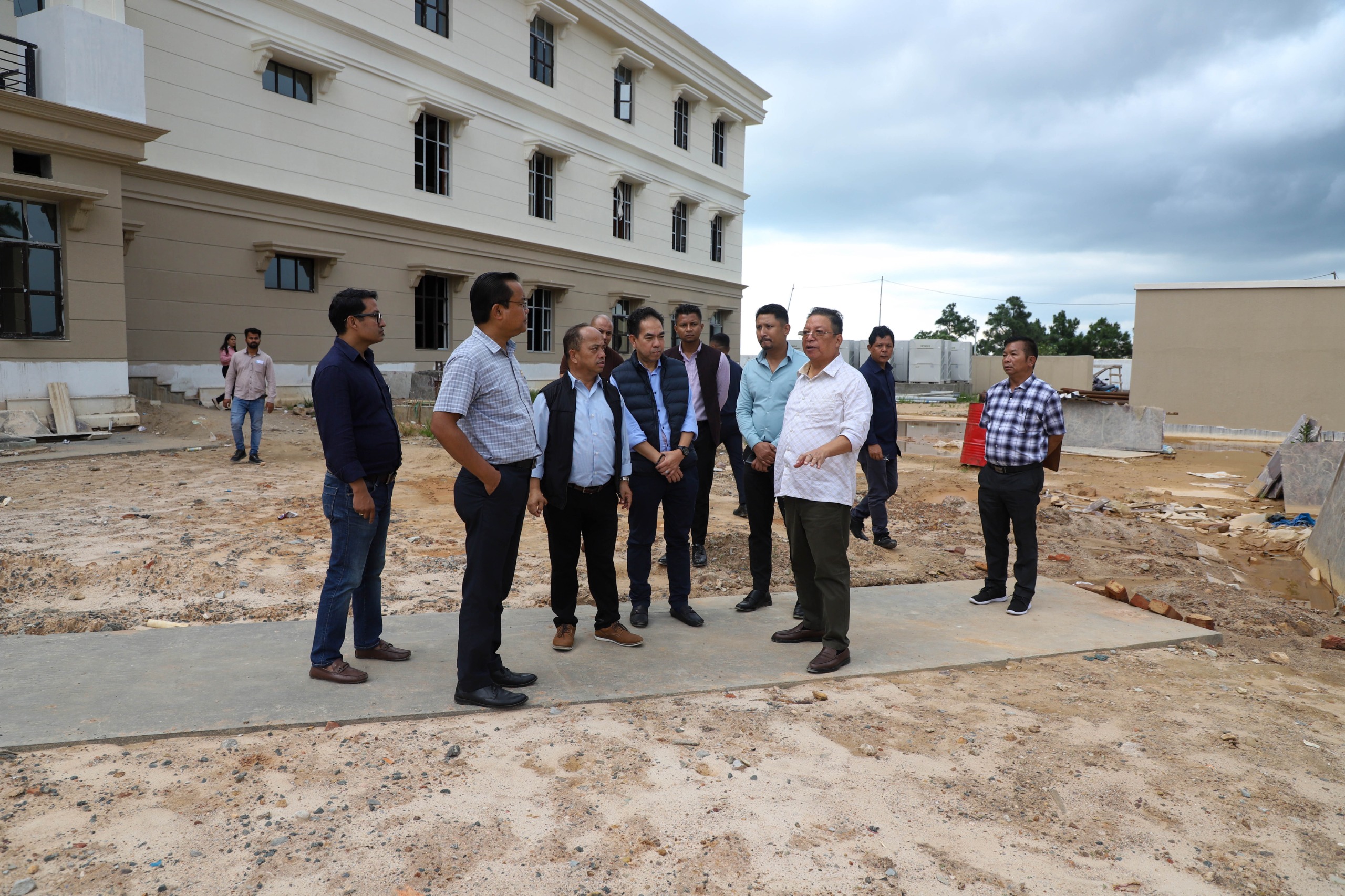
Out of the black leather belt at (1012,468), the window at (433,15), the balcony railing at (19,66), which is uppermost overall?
the window at (433,15)

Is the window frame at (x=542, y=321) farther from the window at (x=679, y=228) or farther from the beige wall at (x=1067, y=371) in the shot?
the beige wall at (x=1067, y=371)

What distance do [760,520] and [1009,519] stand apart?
184 cm

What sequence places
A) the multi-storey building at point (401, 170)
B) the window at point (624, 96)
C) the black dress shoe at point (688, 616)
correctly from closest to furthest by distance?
1. the black dress shoe at point (688, 616)
2. the multi-storey building at point (401, 170)
3. the window at point (624, 96)

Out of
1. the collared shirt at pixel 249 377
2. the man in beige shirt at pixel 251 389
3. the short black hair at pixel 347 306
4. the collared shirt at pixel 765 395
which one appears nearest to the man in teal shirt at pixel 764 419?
the collared shirt at pixel 765 395

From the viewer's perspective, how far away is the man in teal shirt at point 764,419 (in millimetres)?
5363

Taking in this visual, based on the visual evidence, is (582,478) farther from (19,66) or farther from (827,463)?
(19,66)

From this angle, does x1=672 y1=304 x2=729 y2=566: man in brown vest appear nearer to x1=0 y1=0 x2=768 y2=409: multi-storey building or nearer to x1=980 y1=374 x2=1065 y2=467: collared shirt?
x1=980 y1=374 x2=1065 y2=467: collared shirt

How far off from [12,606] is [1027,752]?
592 centimetres

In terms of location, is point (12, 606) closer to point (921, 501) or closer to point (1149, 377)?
point (921, 501)

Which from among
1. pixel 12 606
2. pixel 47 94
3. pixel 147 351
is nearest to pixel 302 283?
pixel 147 351

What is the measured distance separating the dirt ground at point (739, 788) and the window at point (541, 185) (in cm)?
1722

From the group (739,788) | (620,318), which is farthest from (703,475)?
(620,318)

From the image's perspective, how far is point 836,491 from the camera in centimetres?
445

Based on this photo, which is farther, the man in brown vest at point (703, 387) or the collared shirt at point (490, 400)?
the man in brown vest at point (703, 387)
